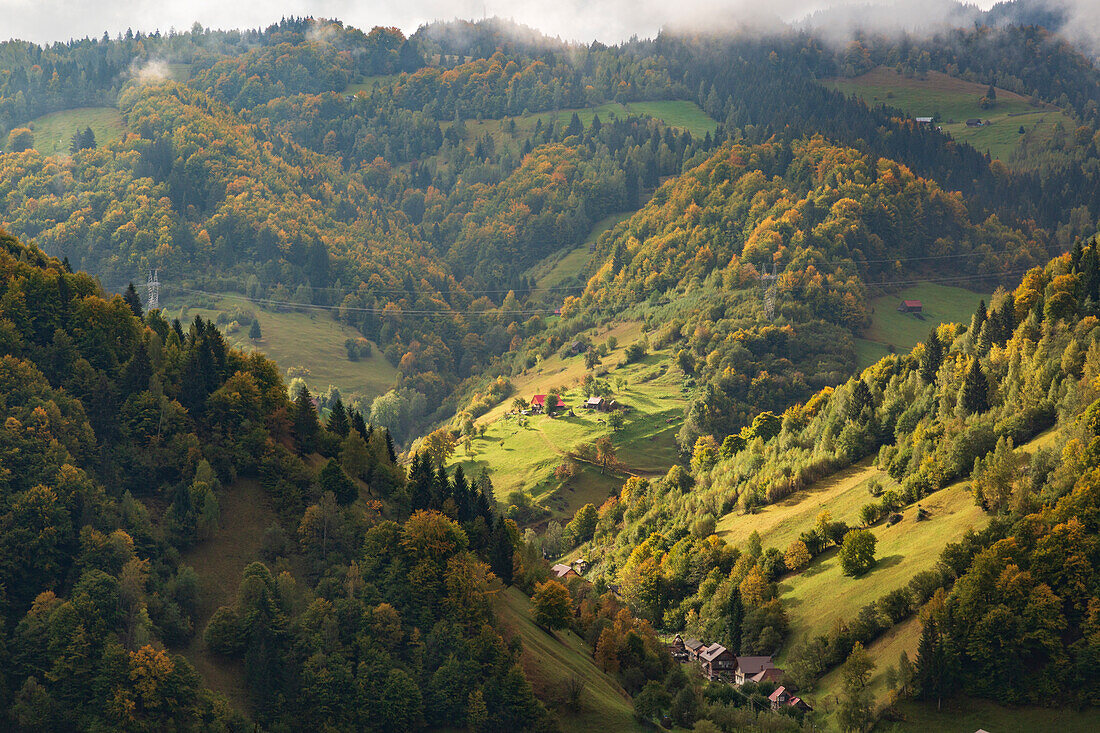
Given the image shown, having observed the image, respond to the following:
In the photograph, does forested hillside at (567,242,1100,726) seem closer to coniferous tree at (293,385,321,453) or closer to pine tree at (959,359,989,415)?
pine tree at (959,359,989,415)

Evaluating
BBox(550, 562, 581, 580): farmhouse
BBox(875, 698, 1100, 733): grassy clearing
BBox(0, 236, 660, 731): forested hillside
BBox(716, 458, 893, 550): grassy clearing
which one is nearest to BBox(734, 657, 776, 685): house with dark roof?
BBox(875, 698, 1100, 733): grassy clearing

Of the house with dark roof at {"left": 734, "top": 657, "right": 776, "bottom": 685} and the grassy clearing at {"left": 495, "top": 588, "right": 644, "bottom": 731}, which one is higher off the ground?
the grassy clearing at {"left": 495, "top": 588, "right": 644, "bottom": 731}

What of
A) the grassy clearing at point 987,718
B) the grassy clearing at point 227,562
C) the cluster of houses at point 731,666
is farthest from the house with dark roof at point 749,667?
the grassy clearing at point 227,562

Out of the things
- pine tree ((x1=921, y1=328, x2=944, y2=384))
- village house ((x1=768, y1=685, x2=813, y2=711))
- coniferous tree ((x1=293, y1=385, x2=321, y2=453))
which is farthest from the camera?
pine tree ((x1=921, y1=328, x2=944, y2=384))

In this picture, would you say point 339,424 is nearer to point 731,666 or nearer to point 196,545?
point 196,545

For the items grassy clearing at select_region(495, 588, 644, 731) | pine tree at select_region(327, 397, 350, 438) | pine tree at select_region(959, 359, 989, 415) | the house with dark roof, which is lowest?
the house with dark roof

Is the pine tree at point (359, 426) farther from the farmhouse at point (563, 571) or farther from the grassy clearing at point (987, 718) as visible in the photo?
the grassy clearing at point (987, 718)

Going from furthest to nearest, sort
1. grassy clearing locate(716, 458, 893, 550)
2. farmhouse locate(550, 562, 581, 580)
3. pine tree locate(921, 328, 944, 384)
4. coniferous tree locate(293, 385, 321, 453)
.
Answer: pine tree locate(921, 328, 944, 384)
farmhouse locate(550, 562, 581, 580)
grassy clearing locate(716, 458, 893, 550)
coniferous tree locate(293, 385, 321, 453)
